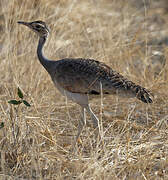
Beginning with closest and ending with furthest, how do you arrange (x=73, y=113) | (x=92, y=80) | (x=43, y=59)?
(x=92, y=80), (x=43, y=59), (x=73, y=113)

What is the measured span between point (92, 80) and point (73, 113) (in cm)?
91

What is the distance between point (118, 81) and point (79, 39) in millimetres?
1905

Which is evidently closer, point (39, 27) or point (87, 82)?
point (87, 82)

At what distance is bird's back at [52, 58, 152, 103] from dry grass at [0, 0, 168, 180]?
0.65 feet

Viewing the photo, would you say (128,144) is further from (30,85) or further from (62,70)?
(30,85)

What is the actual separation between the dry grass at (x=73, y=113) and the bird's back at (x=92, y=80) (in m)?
0.20

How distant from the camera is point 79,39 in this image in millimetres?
5762

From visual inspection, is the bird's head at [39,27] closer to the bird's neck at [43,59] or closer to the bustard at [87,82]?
the bird's neck at [43,59]

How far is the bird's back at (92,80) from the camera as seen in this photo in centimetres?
395

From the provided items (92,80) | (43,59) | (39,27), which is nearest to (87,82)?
(92,80)

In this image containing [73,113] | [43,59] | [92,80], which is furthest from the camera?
[73,113]

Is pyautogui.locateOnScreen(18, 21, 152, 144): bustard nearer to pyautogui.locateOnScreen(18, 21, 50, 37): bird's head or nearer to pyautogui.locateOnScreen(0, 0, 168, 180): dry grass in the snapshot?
pyautogui.locateOnScreen(0, 0, 168, 180): dry grass

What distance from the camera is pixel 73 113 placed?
16.0 feet

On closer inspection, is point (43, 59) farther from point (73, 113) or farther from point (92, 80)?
point (73, 113)
